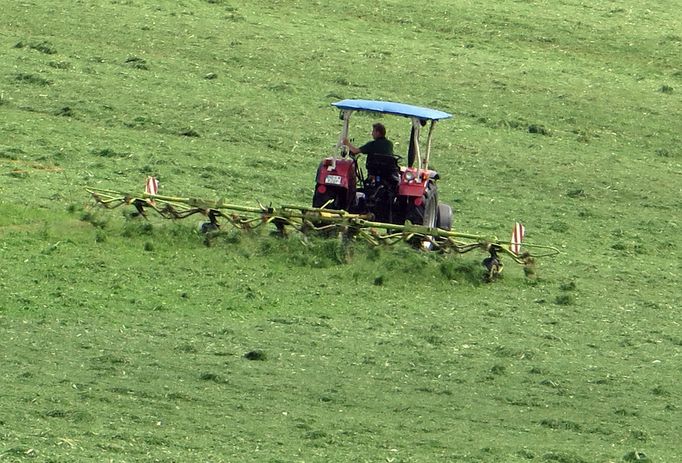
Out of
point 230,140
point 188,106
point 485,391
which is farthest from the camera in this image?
point 188,106

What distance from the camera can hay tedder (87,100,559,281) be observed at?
60.8 ft

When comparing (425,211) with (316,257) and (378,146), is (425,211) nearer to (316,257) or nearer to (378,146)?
(378,146)

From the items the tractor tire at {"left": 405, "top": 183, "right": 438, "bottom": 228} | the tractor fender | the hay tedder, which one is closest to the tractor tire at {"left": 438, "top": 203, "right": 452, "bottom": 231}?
the hay tedder

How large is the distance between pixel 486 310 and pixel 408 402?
4139mm

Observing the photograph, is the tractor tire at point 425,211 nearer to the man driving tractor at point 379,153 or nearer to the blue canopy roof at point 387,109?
the man driving tractor at point 379,153

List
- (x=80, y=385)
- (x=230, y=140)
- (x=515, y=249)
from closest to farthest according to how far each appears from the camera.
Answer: (x=80, y=385)
(x=515, y=249)
(x=230, y=140)

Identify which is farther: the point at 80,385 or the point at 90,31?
the point at 90,31

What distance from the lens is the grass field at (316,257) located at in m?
12.5

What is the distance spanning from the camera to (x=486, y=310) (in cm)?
1727

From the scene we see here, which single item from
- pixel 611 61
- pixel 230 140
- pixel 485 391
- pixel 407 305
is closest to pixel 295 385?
pixel 485 391

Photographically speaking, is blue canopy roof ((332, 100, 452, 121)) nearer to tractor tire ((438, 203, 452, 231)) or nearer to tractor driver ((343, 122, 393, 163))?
tractor driver ((343, 122, 393, 163))

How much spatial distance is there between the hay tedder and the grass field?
237 millimetres

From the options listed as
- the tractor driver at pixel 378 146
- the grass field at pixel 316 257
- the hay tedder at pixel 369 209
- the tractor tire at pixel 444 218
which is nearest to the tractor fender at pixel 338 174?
the hay tedder at pixel 369 209

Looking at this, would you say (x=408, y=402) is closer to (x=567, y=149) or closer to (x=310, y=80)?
(x=567, y=149)
